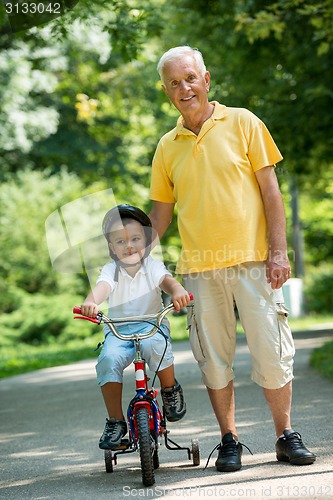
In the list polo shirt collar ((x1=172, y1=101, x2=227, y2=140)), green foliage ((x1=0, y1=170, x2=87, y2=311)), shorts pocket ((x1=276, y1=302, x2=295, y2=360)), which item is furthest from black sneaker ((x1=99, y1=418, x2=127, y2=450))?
green foliage ((x1=0, y1=170, x2=87, y2=311))

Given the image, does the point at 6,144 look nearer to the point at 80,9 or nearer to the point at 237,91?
the point at 237,91

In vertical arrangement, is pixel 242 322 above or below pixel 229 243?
below

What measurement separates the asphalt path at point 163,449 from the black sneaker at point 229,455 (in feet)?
0.15

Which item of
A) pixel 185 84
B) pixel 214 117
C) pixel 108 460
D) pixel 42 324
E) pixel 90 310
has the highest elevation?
pixel 185 84

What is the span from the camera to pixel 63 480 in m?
5.75

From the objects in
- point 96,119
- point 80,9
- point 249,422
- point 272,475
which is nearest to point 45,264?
point 96,119

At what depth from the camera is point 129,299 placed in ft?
18.3

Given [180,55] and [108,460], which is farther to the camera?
[108,460]

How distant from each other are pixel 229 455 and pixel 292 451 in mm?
366

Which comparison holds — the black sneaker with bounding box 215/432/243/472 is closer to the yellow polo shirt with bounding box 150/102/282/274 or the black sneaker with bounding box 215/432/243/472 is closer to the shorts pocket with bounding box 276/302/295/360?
the shorts pocket with bounding box 276/302/295/360

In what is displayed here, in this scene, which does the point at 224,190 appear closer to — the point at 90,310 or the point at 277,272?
the point at 277,272

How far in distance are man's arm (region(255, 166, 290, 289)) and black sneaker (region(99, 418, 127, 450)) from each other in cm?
119

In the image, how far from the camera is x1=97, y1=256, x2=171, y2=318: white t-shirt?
5.58m

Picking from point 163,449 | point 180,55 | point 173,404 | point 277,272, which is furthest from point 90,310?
point 163,449
